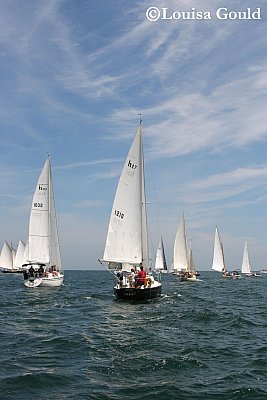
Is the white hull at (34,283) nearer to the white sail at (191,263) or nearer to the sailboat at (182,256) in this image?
the sailboat at (182,256)

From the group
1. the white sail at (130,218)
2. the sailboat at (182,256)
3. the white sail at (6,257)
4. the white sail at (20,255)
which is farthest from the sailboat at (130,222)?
the white sail at (6,257)

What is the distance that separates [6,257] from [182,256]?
49285 mm

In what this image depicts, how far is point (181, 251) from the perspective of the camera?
7375 cm

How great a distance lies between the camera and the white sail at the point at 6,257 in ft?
346

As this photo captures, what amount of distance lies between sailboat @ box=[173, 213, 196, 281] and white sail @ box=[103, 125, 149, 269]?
3933 centimetres

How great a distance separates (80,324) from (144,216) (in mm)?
12926

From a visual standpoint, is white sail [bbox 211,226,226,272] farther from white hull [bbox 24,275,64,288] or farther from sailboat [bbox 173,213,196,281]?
white hull [bbox 24,275,64,288]

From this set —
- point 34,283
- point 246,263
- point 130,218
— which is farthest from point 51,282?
point 246,263

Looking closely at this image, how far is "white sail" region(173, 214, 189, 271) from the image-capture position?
72688 mm

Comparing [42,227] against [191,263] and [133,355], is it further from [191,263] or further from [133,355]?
[133,355]

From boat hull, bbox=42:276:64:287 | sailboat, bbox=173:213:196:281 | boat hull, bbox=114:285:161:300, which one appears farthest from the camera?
sailboat, bbox=173:213:196:281

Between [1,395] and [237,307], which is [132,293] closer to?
[237,307]

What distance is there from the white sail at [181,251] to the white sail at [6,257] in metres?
46.9

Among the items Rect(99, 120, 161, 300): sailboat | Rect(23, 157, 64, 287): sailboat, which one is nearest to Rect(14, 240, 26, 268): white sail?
Rect(23, 157, 64, 287): sailboat
